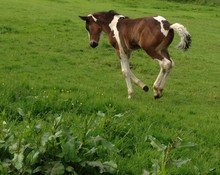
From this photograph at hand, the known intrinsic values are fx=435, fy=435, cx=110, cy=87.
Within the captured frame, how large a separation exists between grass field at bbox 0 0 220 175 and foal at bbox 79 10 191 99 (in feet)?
2.43

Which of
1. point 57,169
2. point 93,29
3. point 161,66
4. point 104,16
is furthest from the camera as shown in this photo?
point 93,29

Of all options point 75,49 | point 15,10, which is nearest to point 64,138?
point 75,49

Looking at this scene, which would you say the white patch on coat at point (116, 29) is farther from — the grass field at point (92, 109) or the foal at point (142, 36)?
the grass field at point (92, 109)

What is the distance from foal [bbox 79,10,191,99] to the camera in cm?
941

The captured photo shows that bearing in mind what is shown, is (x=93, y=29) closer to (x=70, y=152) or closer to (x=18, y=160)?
(x=70, y=152)

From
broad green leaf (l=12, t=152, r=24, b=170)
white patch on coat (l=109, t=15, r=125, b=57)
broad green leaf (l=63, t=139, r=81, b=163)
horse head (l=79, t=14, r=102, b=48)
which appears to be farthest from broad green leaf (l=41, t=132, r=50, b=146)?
horse head (l=79, t=14, r=102, b=48)

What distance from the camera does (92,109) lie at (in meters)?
7.85

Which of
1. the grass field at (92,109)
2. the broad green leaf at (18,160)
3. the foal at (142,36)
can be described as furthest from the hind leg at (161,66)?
the broad green leaf at (18,160)

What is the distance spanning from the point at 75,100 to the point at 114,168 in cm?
331

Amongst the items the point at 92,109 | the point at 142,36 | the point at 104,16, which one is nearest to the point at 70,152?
the point at 92,109

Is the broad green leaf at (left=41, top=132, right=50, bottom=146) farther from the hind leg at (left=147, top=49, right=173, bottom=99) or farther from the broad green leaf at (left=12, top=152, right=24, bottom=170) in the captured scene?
the hind leg at (left=147, top=49, right=173, bottom=99)

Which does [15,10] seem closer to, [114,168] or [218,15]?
[218,15]

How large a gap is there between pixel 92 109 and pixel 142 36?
2.54m

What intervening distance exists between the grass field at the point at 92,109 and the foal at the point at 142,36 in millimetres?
740
